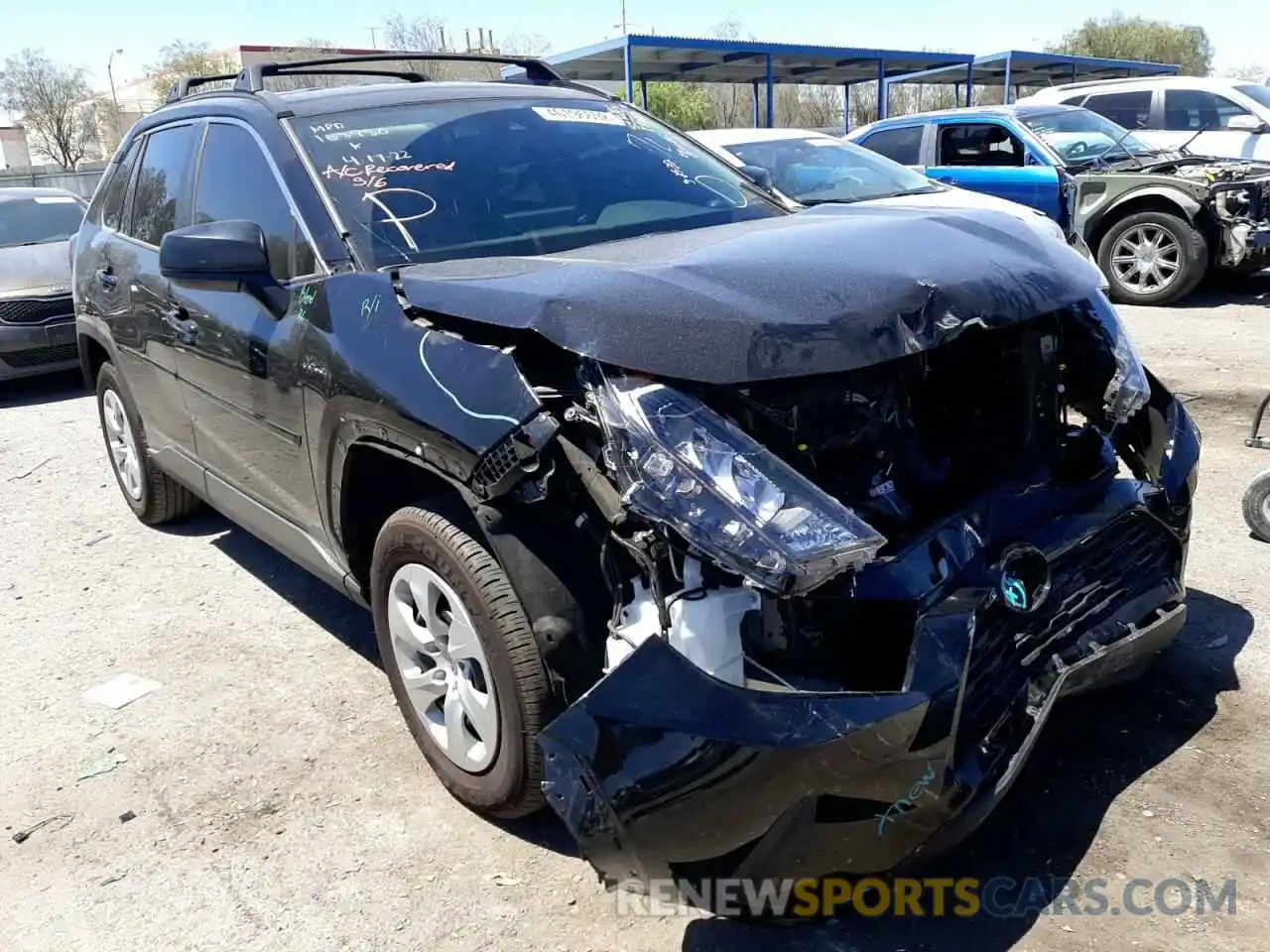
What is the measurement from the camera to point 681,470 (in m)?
2.14

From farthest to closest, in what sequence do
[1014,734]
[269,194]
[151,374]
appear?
[151,374], [269,194], [1014,734]

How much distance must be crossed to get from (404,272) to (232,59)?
2379 inches

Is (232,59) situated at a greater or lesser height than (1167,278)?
greater

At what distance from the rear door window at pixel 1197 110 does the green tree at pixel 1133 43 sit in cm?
4721

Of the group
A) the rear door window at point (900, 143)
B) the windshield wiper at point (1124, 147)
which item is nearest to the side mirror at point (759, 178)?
the windshield wiper at point (1124, 147)

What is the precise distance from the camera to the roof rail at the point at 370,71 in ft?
12.9

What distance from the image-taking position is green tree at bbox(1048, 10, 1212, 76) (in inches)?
2146

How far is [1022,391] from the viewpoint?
2859mm

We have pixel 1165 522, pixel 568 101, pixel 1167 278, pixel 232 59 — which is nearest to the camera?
pixel 1165 522

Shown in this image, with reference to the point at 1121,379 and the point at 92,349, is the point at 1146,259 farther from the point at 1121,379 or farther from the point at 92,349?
the point at 92,349

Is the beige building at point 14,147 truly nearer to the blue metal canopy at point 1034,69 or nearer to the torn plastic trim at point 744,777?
the blue metal canopy at point 1034,69

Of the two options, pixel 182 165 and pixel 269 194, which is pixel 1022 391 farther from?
pixel 182 165

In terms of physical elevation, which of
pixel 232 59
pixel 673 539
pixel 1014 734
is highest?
pixel 232 59

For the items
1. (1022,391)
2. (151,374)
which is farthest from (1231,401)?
(151,374)
